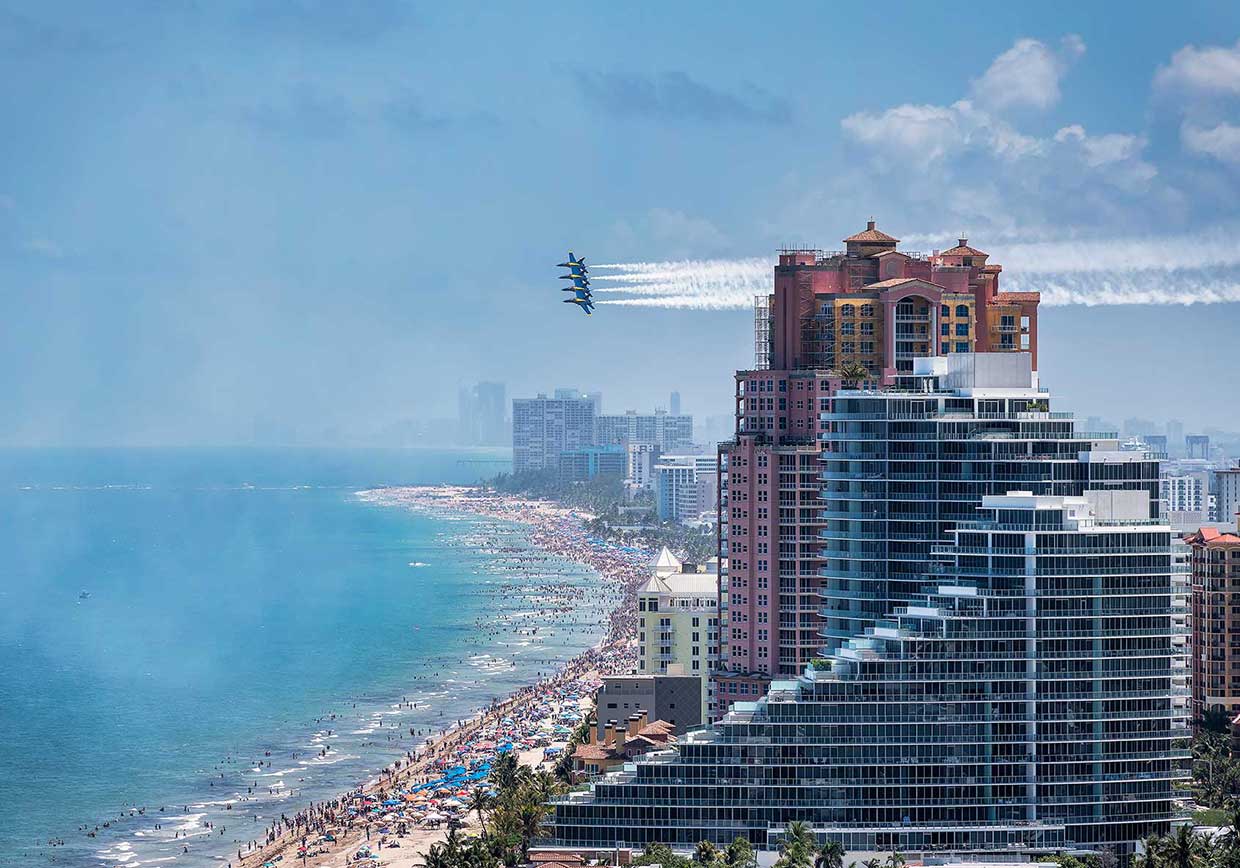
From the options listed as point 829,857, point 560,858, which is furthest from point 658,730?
point 829,857

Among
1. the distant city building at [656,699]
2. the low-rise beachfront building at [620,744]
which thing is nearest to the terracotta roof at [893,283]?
the distant city building at [656,699]

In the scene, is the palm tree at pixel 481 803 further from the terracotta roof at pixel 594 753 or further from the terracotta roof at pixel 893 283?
the terracotta roof at pixel 893 283

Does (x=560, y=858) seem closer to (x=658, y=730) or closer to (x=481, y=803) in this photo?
(x=481, y=803)

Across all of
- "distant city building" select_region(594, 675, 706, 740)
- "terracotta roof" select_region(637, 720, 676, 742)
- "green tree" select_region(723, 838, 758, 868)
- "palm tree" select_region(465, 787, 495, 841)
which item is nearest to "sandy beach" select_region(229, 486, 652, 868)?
"palm tree" select_region(465, 787, 495, 841)

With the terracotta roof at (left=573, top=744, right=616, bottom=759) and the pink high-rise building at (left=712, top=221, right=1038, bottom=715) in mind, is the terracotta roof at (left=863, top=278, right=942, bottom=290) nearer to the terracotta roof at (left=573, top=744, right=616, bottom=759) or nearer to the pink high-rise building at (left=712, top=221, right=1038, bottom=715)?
the pink high-rise building at (left=712, top=221, right=1038, bottom=715)

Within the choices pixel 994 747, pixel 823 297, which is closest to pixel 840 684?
pixel 994 747

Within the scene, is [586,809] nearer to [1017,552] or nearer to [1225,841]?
[1017,552]
